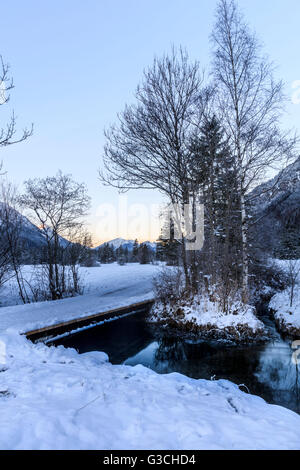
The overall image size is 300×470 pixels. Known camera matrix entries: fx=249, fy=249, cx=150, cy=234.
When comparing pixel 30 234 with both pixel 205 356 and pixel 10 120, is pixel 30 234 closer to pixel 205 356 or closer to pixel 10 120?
pixel 10 120

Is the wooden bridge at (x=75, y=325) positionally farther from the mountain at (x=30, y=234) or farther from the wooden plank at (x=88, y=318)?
the mountain at (x=30, y=234)

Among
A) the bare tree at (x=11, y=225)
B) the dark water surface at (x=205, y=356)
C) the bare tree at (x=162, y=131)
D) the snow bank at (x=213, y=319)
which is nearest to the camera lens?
the dark water surface at (x=205, y=356)

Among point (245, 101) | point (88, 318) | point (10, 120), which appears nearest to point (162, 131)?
point (245, 101)

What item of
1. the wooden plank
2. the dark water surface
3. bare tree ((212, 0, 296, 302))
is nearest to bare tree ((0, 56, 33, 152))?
the wooden plank

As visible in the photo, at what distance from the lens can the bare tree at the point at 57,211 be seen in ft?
40.4

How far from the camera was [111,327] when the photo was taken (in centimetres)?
853

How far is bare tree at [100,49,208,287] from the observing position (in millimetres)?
9203

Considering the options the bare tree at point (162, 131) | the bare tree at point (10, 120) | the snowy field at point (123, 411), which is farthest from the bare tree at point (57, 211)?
the snowy field at point (123, 411)

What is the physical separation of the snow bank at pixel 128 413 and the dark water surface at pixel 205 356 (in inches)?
34.5

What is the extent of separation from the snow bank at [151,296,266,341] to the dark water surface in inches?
17.7

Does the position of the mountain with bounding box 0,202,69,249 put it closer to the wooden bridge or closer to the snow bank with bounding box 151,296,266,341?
the wooden bridge

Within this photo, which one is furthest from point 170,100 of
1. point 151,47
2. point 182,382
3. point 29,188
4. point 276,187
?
point 182,382

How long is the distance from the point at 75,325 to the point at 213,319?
4392 millimetres

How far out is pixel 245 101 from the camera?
8.74 m
